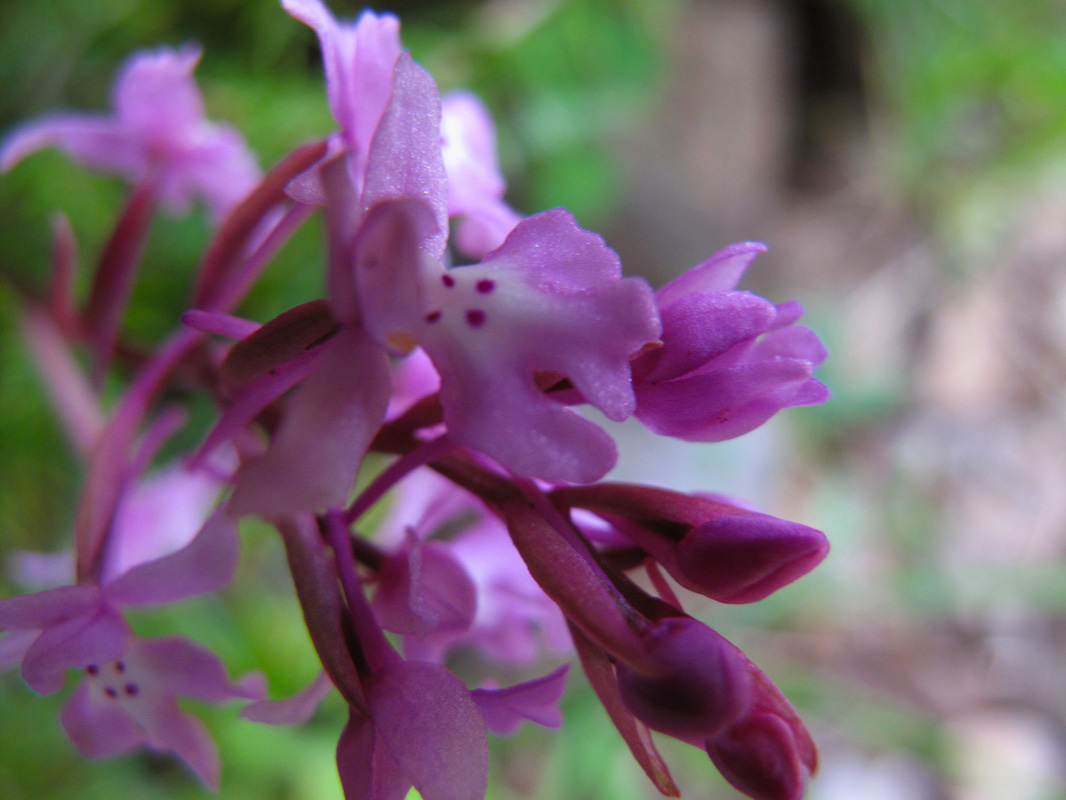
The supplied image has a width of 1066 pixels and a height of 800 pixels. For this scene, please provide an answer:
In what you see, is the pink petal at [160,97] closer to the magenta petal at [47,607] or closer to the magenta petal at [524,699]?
the magenta petal at [47,607]

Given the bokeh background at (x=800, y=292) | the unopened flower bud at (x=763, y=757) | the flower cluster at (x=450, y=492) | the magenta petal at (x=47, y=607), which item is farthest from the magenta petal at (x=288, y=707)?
the bokeh background at (x=800, y=292)

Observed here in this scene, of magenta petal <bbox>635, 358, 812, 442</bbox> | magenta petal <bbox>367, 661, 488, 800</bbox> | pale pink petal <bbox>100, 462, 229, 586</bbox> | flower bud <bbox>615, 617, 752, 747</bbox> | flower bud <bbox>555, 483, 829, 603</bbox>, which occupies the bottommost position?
pale pink petal <bbox>100, 462, 229, 586</bbox>

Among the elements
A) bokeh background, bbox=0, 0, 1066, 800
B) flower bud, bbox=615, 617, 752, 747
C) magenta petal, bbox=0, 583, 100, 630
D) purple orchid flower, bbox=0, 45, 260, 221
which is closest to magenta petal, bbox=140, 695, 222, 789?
magenta petal, bbox=0, 583, 100, 630

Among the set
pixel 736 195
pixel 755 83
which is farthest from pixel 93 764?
pixel 755 83

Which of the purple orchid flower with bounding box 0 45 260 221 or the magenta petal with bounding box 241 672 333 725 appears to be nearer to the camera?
the magenta petal with bounding box 241 672 333 725

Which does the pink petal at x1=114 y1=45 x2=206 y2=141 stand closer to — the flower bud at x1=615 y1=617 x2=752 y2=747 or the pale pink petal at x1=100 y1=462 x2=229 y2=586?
the pale pink petal at x1=100 y1=462 x2=229 y2=586

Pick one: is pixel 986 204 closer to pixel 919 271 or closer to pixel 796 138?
pixel 919 271

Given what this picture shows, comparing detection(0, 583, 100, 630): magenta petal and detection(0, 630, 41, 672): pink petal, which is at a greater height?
detection(0, 583, 100, 630): magenta petal

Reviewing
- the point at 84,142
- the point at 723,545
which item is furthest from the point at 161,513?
the point at 723,545
